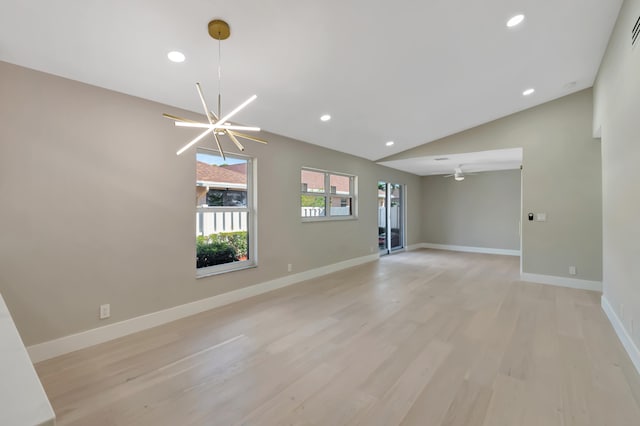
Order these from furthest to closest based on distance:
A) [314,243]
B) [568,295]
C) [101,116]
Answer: [314,243], [568,295], [101,116]

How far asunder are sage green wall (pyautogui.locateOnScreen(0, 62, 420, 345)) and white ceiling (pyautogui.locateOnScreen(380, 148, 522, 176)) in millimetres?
4938

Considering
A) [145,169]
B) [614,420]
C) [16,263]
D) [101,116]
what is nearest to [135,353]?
[16,263]

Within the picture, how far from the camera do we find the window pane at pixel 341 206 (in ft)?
20.0

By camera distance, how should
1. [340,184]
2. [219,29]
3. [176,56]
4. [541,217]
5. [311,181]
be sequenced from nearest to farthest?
1. [219,29]
2. [176,56]
3. [541,217]
4. [311,181]
5. [340,184]

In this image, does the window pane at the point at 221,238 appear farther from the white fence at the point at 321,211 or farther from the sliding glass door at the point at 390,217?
the sliding glass door at the point at 390,217

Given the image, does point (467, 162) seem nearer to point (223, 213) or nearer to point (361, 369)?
point (223, 213)

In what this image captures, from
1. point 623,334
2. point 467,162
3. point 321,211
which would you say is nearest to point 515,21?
point 623,334

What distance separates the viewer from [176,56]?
2.56 m

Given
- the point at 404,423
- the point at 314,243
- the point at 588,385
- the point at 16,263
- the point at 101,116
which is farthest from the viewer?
the point at 314,243

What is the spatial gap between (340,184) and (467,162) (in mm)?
Answer: 3148

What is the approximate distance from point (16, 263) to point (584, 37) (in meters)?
6.10

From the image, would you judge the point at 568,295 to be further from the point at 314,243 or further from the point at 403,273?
the point at 314,243

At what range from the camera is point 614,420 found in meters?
1.79

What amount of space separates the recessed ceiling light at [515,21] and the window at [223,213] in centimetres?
344
